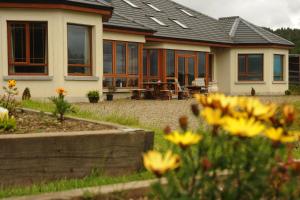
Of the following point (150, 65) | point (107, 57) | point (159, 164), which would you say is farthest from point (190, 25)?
point (159, 164)

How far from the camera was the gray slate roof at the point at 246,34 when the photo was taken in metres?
30.3

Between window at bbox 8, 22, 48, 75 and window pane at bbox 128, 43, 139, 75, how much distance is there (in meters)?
5.83

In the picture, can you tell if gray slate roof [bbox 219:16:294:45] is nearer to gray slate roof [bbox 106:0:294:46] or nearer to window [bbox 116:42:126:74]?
gray slate roof [bbox 106:0:294:46]

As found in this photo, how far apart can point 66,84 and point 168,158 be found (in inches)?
633

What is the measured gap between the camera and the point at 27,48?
17312 millimetres

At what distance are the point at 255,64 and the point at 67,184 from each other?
89.9 feet

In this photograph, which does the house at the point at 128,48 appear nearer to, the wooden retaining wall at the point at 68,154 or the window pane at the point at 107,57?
the window pane at the point at 107,57

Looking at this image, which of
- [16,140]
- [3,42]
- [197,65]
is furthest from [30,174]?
[197,65]

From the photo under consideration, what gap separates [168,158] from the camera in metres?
1.92

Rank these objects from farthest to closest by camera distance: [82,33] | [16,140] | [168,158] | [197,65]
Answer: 1. [197,65]
2. [82,33]
3. [16,140]
4. [168,158]

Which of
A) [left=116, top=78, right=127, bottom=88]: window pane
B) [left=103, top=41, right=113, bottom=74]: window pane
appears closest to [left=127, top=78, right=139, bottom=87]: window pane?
[left=116, top=78, right=127, bottom=88]: window pane

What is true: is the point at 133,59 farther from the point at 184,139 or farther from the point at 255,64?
the point at 184,139

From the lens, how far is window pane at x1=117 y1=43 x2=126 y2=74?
72.9 ft

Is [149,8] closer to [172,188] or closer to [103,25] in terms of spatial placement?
[103,25]
